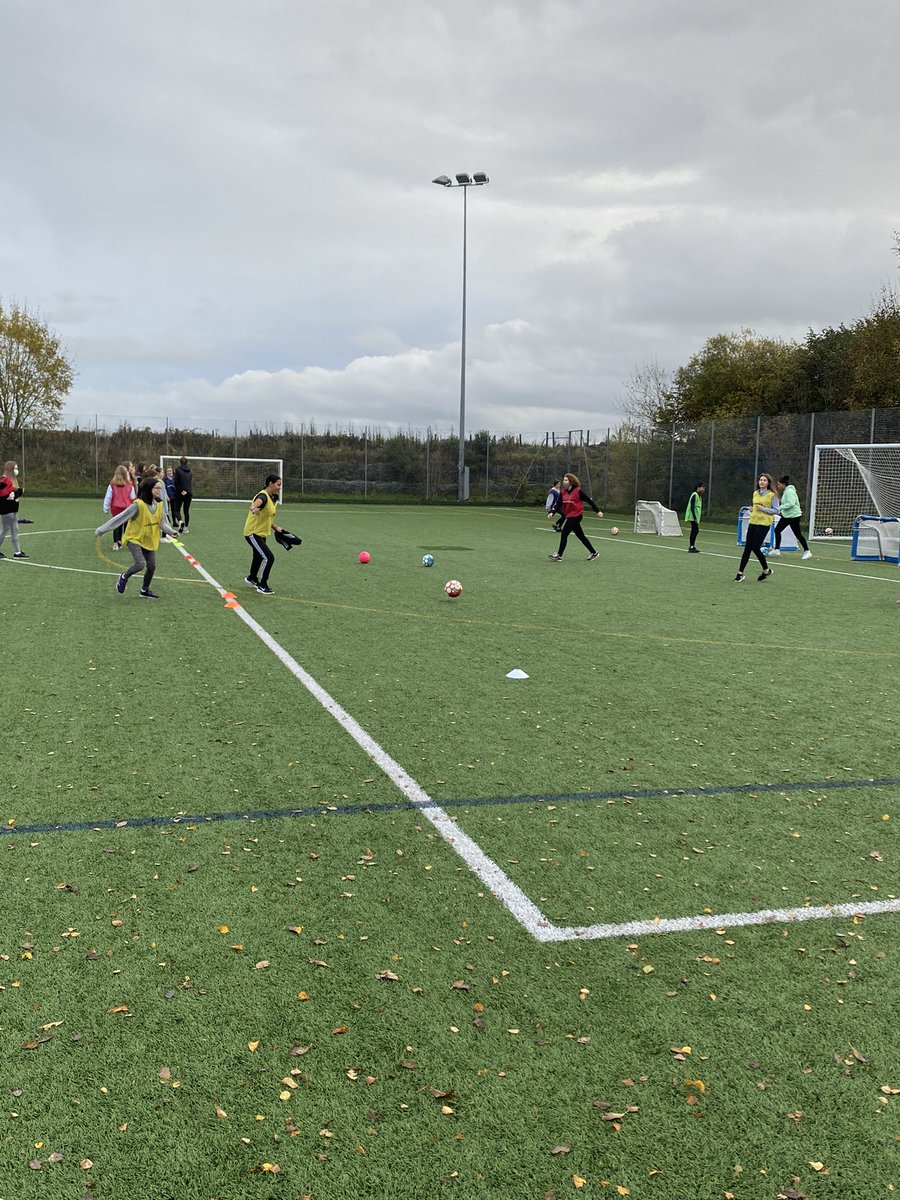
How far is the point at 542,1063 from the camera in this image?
3.11 meters

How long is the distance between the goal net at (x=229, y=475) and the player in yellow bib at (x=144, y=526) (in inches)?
1387

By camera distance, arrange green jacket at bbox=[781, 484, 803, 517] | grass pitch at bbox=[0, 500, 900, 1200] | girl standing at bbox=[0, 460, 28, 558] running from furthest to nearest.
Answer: green jacket at bbox=[781, 484, 803, 517]
girl standing at bbox=[0, 460, 28, 558]
grass pitch at bbox=[0, 500, 900, 1200]

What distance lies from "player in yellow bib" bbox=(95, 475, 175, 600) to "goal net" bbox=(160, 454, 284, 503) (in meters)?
35.2

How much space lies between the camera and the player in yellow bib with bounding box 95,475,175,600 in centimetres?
1263

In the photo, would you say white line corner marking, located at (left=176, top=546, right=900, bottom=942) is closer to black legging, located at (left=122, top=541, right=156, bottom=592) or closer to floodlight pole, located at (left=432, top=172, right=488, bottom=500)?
black legging, located at (left=122, top=541, right=156, bottom=592)

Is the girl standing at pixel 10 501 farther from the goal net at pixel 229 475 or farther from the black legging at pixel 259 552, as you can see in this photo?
the goal net at pixel 229 475

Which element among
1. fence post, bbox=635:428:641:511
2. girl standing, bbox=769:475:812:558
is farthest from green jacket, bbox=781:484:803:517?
fence post, bbox=635:428:641:511

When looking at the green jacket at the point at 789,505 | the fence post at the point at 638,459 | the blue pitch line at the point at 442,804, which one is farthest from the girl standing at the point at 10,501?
the fence post at the point at 638,459

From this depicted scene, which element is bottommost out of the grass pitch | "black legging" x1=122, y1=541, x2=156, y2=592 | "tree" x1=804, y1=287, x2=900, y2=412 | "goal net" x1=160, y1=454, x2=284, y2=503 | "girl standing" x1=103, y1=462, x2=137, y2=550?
the grass pitch

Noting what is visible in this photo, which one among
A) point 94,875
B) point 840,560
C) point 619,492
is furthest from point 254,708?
point 619,492

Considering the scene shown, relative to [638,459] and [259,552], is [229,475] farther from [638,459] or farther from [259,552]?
[259,552]

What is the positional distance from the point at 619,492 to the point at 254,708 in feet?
118

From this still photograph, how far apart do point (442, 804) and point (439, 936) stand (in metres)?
1.50

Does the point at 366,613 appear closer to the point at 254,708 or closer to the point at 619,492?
the point at 254,708
